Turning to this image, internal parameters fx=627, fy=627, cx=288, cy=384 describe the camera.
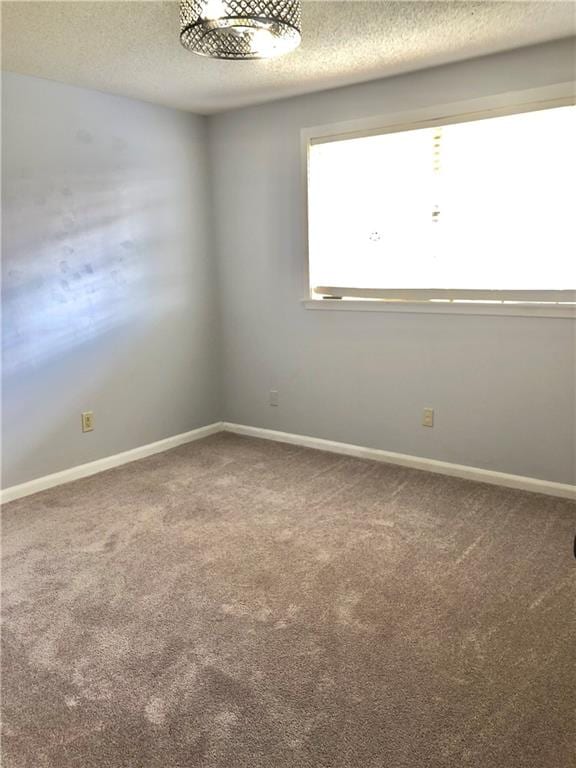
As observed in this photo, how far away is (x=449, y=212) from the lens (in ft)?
11.9

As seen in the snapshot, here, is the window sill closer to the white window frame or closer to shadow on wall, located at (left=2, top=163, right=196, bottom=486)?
the white window frame

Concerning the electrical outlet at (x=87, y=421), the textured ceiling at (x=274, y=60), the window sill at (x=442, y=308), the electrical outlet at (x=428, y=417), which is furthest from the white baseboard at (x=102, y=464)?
the textured ceiling at (x=274, y=60)

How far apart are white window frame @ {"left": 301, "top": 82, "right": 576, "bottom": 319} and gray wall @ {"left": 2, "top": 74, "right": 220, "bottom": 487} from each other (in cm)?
94

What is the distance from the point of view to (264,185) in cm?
440

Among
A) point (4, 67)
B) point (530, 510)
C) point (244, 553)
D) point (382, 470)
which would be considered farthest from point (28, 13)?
point (530, 510)

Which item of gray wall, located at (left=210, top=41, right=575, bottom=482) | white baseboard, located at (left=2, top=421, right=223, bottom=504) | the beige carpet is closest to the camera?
the beige carpet

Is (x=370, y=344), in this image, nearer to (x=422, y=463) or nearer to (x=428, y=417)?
(x=428, y=417)

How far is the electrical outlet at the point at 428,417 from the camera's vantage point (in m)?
3.89

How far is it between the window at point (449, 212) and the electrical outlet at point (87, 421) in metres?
1.70

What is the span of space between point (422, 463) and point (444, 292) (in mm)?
1076

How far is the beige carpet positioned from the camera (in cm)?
178

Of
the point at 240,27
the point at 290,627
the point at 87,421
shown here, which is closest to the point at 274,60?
the point at 240,27

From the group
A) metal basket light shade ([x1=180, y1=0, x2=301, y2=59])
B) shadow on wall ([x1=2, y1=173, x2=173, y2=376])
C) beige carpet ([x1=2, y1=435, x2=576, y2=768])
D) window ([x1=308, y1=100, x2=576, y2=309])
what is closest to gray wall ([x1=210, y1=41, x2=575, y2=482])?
window ([x1=308, y1=100, x2=576, y2=309])

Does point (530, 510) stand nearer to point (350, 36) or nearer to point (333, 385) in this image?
point (333, 385)
